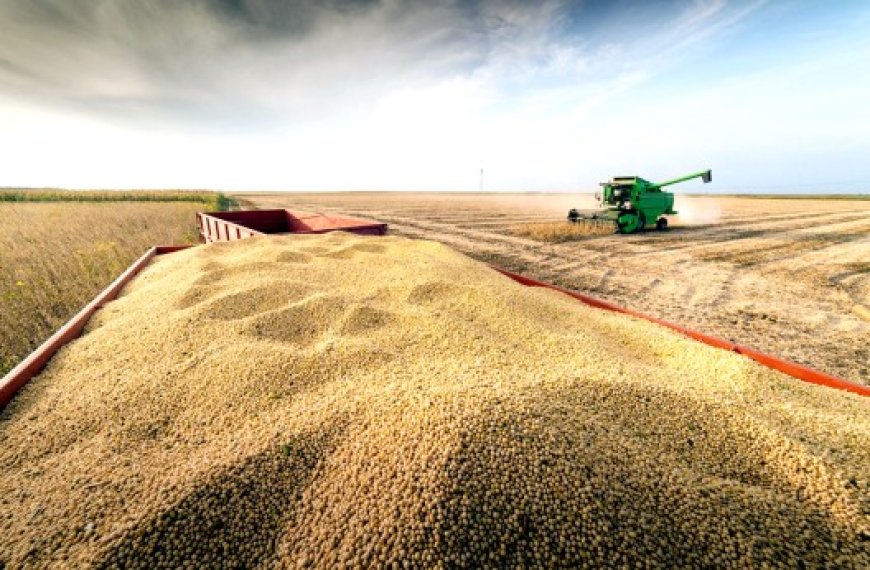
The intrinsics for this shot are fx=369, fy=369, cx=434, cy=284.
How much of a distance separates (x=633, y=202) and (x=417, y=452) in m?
11.9

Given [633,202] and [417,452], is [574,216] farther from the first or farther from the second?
[417,452]

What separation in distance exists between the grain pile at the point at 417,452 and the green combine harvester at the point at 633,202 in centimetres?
995

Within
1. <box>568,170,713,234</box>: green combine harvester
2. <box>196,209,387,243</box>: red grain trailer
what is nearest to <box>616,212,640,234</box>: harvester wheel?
<box>568,170,713,234</box>: green combine harvester

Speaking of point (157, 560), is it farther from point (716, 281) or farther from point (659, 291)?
point (716, 281)

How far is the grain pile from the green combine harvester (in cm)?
995

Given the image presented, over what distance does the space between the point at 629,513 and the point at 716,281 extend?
6.30 meters

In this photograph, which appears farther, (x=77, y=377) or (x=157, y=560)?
(x=77, y=377)

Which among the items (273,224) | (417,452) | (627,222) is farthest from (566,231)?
(417,452)

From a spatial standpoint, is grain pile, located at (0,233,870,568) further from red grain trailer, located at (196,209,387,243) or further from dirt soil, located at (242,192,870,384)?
red grain trailer, located at (196,209,387,243)

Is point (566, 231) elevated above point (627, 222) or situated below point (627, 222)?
below

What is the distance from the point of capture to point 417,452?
1.27 m

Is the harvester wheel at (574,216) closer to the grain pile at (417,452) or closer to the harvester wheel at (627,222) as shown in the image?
the harvester wheel at (627,222)

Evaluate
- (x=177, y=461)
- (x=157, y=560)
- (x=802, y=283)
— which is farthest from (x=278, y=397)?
(x=802, y=283)

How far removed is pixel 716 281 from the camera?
598 cm
